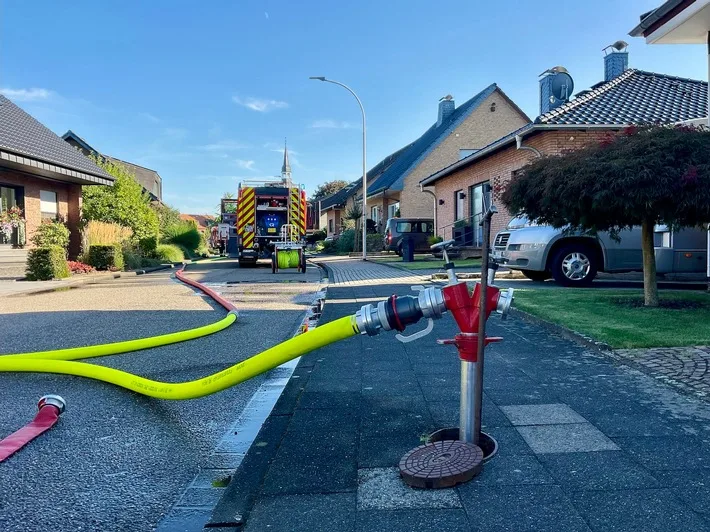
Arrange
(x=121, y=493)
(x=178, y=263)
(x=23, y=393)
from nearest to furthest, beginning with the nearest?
(x=121, y=493)
(x=23, y=393)
(x=178, y=263)

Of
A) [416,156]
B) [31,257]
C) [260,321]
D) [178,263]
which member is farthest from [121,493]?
[416,156]

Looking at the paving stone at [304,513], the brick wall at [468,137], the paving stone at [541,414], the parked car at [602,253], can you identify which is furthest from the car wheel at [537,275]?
the brick wall at [468,137]

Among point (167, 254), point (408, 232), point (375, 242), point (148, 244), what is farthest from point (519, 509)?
point (375, 242)

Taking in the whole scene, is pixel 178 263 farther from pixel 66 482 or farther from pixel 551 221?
pixel 66 482

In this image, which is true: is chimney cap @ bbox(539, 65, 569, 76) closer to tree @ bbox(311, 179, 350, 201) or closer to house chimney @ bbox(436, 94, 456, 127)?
house chimney @ bbox(436, 94, 456, 127)

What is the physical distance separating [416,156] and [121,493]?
33157 mm

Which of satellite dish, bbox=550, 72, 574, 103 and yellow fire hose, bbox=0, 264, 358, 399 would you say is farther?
satellite dish, bbox=550, 72, 574, 103

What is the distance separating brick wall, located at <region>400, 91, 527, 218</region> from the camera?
32.0 metres

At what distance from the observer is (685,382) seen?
4406mm

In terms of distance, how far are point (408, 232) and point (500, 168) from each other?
9.30 meters

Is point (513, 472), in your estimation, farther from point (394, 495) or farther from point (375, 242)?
point (375, 242)

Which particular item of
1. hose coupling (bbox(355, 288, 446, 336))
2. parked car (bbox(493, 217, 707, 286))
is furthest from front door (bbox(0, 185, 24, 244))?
hose coupling (bbox(355, 288, 446, 336))

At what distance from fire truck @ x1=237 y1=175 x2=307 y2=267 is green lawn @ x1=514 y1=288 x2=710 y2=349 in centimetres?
1253

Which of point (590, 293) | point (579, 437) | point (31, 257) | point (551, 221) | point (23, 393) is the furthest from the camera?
point (31, 257)
